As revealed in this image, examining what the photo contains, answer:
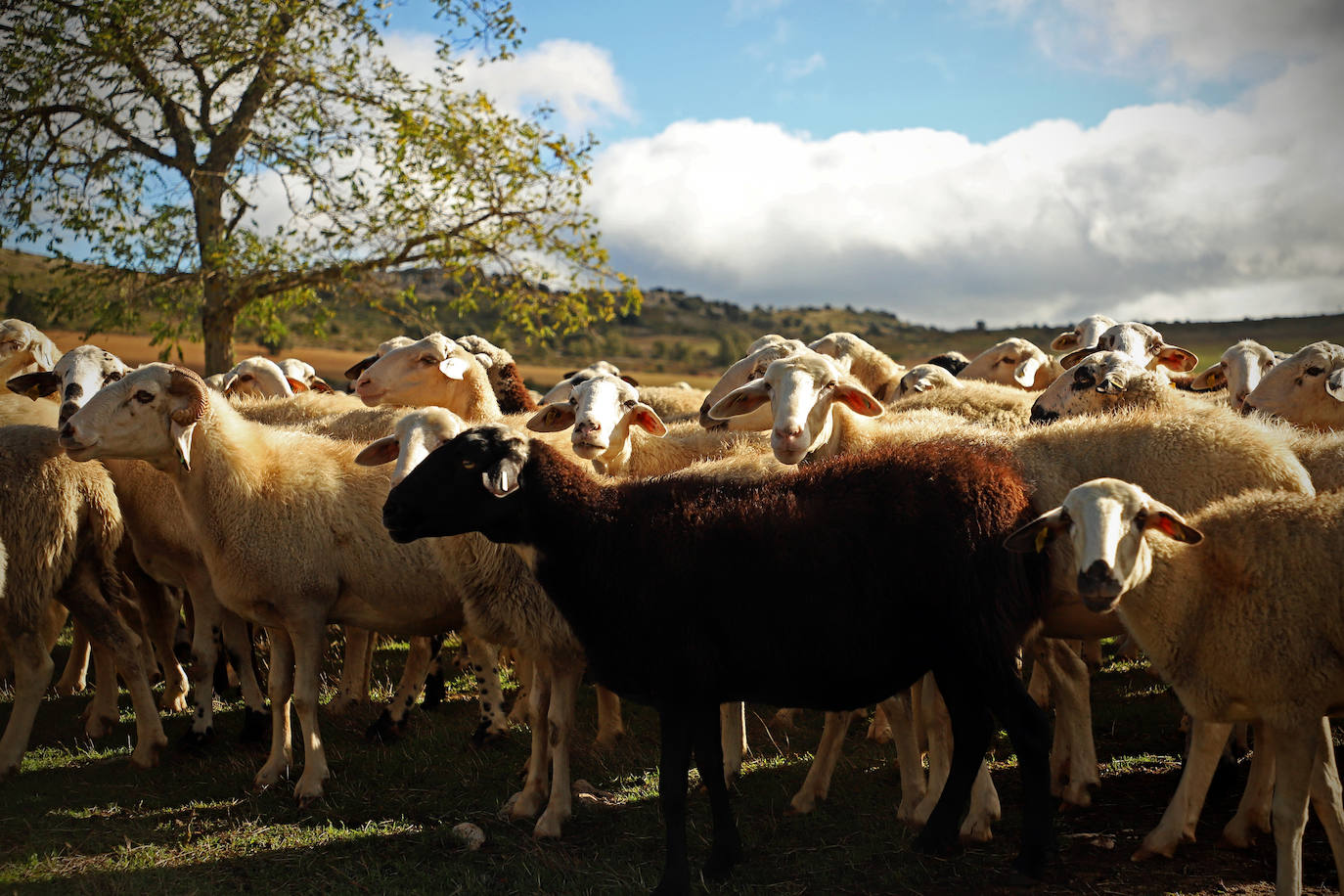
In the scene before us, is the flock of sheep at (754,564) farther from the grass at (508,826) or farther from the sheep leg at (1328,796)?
the grass at (508,826)

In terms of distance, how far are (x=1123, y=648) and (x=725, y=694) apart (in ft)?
6.47

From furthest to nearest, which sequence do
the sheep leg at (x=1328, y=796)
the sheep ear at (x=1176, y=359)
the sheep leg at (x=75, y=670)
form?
the sheep ear at (x=1176, y=359), the sheep leg at (x=75, y=670), the sheep leg at (x=1328, y=796)

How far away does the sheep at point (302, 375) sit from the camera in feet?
41.0

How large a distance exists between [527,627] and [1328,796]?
371 centimetres

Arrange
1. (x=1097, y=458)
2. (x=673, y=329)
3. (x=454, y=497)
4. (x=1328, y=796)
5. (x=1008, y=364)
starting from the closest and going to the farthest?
(x=1328, y=796) → (x=454, y=497) → (x=1097, y=458) → (x=1008, y=364) → (x=673, y=329)

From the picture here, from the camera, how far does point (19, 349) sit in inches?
409

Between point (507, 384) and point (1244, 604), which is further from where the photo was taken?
point (507, 384)

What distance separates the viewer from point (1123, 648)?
5.42 m

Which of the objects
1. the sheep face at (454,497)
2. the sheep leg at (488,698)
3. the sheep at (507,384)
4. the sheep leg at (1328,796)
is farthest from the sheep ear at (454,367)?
the sheep leg at (1328,796)

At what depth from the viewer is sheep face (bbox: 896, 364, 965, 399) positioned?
923 cm

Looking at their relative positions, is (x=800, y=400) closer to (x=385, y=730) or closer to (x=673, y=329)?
(x=385, y=730)

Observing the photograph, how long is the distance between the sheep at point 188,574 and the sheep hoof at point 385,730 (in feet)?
2.37

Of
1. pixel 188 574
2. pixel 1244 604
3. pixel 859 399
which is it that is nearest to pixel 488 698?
pixel 188 574

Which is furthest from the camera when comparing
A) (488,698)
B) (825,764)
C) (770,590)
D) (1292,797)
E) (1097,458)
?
(488,698)
